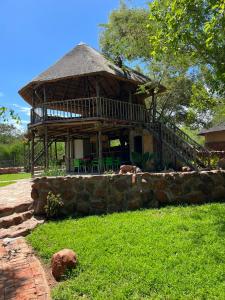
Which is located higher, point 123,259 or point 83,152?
point 83,152

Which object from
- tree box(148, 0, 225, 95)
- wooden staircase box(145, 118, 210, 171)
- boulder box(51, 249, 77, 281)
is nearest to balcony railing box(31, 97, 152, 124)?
wooden staircase box(145, 118, 210, 171)

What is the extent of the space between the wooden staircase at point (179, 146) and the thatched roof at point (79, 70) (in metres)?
2.70

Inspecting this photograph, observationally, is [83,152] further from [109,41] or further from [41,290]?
[41,290]

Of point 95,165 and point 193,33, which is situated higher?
point 193,33

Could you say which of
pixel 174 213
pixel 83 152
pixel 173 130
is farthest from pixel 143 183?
pixel 83 152

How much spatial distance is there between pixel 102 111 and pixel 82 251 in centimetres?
1104

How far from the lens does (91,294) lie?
13.5 feet

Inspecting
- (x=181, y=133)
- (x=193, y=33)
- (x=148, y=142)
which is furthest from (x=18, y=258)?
(x=148, y=142)

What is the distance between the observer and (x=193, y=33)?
7605 millimetres

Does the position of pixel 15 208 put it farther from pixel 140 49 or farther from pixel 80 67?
pixel 140 49

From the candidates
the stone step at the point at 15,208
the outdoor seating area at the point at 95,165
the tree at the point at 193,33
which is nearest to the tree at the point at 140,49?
the outdoor seating area at the point at 95,165

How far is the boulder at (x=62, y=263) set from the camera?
4.73 m

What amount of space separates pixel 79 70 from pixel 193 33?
887cm

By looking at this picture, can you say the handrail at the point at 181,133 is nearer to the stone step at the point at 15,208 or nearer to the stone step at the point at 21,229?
the stone step at the point at 15,208
